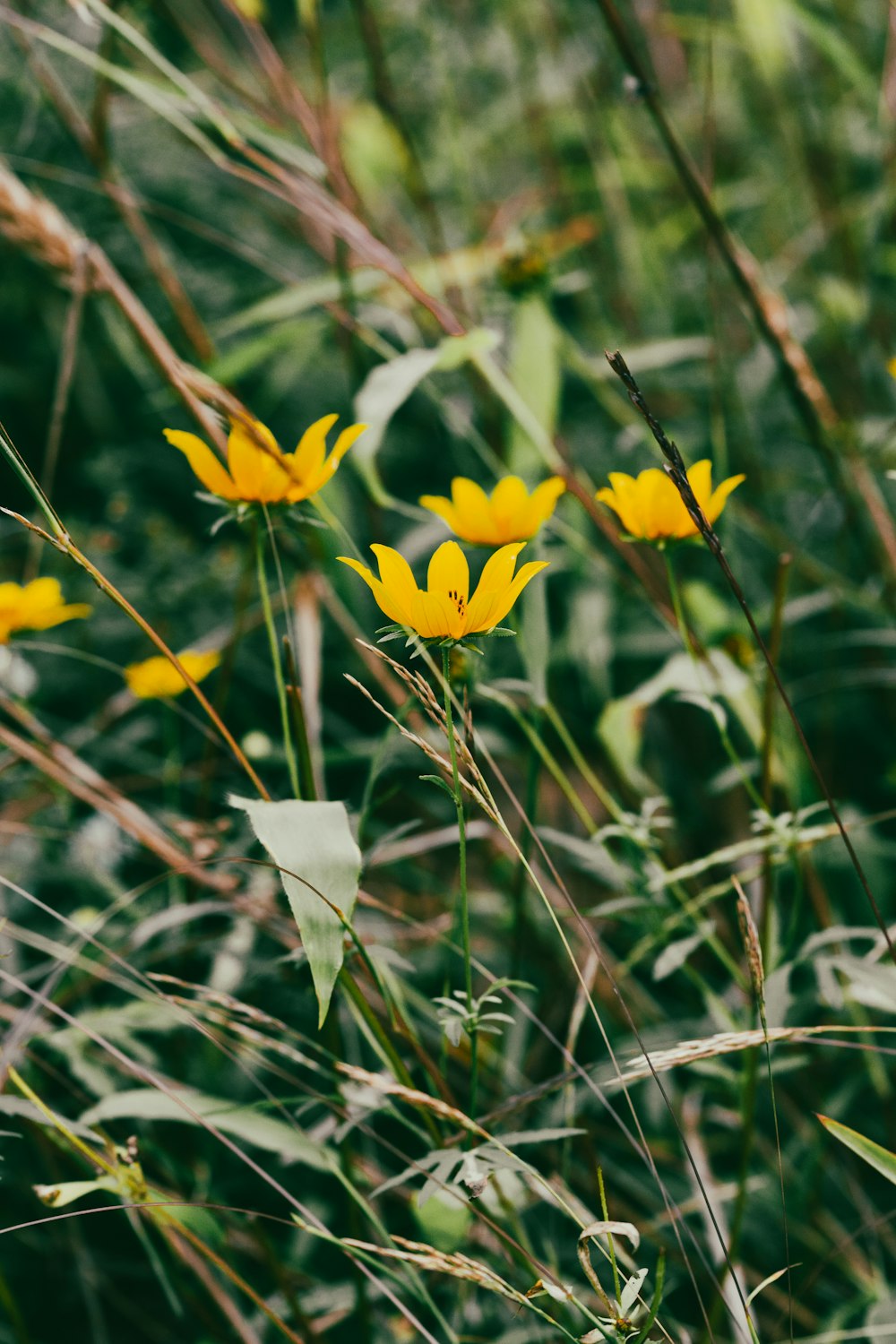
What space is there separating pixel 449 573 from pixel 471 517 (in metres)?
0.16

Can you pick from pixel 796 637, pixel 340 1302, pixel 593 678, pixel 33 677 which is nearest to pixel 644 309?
pixel 796 637

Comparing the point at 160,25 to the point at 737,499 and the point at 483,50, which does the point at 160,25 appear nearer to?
the point at 483,50

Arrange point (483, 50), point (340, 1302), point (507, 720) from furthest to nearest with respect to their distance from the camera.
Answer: point (483, 50)
point (507, 720)
point (340, 1302)

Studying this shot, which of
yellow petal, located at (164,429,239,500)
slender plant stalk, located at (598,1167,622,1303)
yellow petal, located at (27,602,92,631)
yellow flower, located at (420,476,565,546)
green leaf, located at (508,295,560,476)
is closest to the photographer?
slender plant stalk, located at (598,1167,622,1303)

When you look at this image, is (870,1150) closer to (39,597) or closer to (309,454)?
(309,454)

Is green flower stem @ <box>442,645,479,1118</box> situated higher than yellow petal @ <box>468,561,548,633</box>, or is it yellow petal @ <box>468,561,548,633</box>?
yellow petal @ <box>468,561,548,633</box>

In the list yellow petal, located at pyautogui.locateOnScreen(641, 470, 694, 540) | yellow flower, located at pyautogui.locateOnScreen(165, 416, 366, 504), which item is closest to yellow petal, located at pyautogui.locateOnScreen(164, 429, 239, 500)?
yellow flower, located at pyautogui.locateOnScreen(165, 416, 366, 504)

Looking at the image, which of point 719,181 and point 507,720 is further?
point 719,181

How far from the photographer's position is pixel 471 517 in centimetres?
59

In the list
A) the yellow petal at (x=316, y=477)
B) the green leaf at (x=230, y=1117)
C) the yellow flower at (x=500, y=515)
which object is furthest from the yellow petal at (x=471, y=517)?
the green leaf at (x=230, y=1117)

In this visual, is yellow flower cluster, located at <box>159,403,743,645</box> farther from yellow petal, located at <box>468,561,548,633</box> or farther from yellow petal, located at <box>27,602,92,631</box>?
yellow petal, located at <box>27,602,92,631</box>

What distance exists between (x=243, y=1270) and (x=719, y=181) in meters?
1.44

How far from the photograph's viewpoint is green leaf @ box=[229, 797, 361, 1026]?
0.38 metres

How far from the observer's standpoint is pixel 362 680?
0.88 m
